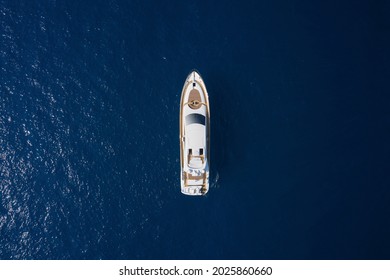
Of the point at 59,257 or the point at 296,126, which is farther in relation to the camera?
the point at 296,126

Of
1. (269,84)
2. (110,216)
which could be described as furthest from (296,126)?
(110,216)

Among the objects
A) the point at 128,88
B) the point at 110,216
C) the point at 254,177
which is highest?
the point at 128,88

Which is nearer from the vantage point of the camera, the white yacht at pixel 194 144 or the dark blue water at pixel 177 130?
the white yacht at pixel 194 144

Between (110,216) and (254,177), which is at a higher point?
(254,177)

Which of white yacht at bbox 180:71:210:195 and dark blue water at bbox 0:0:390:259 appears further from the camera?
dark blue water at bbox 0:0:390:259

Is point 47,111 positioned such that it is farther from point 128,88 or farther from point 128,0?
point 128,0
